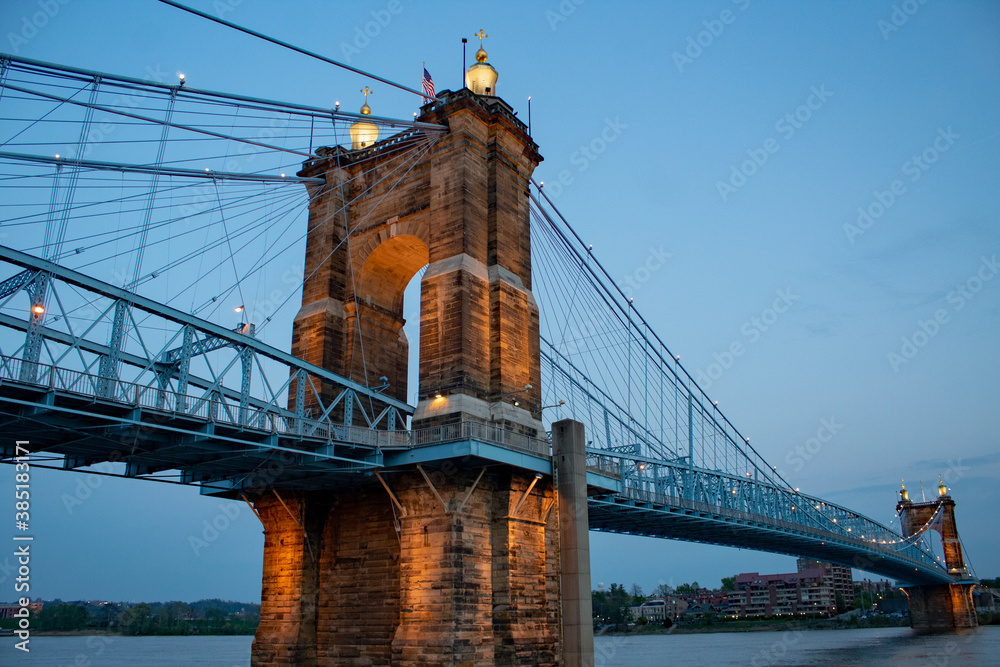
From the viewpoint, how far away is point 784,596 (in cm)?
18375

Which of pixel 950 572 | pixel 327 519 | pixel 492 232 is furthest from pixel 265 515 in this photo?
pixel 950 572

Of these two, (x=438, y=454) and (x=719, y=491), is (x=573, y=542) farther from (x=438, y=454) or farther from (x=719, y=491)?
(x=719, y=491)

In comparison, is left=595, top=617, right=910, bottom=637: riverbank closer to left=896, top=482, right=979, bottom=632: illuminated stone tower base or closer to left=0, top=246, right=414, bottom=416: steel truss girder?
left=896, top=482, right=979, bottom=632: illuminated stone tower base

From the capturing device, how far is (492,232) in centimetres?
3603

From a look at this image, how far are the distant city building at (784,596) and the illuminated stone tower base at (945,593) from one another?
162ft

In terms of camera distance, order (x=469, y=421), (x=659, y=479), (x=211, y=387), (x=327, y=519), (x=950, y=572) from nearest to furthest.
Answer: (x=211, y=387) → (x=469, y=421) → (x=327, y=519) → (x=659, y=479) → (x=950, y=572)

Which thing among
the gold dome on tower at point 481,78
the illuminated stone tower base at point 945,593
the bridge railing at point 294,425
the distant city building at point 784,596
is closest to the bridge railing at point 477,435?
the bridge railing at point 294,425

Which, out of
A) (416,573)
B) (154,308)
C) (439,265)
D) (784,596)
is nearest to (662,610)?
(784,596)

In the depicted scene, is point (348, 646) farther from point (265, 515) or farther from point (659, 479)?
point (659, 479)

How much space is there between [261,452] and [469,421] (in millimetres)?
7745

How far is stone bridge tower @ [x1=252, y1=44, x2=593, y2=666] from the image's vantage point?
29.3 meters

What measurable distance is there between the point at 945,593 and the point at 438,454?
4862 inches

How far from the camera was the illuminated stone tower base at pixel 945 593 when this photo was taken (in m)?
120

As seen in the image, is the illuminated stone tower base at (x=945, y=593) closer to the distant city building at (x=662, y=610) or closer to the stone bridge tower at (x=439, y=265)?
the distant city building at (x=662, y=610)
